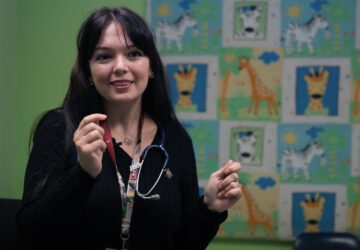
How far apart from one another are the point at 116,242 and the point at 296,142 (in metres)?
1.32

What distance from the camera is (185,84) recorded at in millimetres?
2205

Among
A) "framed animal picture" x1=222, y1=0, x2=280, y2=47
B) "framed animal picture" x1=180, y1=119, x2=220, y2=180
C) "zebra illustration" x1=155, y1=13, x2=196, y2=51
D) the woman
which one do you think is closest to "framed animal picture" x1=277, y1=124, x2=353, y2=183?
"framed animal picture" x1=180, y1=119, x2=220, y2=180

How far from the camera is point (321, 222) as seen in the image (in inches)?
85.4

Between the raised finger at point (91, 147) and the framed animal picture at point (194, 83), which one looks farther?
the framed animal picture at point (194, 83)

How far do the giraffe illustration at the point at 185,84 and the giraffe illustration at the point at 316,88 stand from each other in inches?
23.2

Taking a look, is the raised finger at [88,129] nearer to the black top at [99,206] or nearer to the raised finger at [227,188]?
the black top at [99,206]

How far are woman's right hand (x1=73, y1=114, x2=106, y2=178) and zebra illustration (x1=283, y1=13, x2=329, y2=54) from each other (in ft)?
4.78

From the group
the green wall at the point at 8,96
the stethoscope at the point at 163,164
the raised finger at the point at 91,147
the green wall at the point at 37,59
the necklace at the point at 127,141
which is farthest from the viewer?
the green wall at the point at 37,59

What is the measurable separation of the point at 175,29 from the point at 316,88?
2.58 feet

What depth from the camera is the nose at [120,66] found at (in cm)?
113

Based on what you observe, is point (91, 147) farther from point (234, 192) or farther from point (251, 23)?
point (251, 23)

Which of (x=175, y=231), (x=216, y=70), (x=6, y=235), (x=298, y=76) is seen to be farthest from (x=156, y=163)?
(x=298, y=76)

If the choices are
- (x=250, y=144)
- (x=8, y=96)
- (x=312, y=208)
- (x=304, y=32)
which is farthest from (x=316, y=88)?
(x=8, y=96)

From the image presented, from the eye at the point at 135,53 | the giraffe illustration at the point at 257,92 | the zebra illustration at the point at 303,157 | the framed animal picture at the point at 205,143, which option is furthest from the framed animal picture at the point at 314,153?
the eye at the point at 135,53
